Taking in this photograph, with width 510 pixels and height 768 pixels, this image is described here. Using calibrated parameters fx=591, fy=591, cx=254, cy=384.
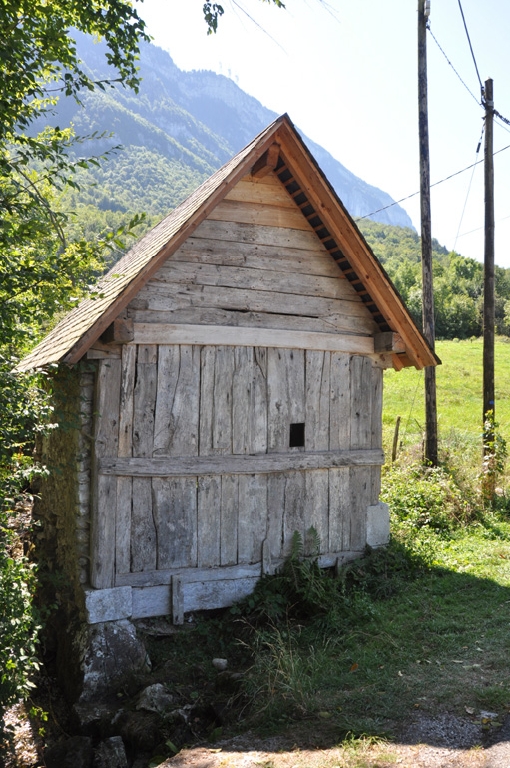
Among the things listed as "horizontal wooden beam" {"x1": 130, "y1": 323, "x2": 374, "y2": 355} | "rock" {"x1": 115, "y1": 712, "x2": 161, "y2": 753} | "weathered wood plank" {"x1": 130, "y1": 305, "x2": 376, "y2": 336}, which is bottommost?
"rock" {"x1": 115, "y1": 712, "x2": 161, "y2": 753}

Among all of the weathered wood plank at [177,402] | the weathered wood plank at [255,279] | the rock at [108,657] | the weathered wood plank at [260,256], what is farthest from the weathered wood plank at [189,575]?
the weathered wood plank at [260,256]

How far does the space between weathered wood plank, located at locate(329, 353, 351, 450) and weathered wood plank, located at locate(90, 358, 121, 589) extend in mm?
2976

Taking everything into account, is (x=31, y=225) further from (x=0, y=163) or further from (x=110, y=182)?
(x=110, y=182)

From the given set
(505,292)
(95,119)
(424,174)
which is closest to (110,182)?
(95,119)

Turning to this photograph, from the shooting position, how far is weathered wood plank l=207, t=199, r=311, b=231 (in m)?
7.31

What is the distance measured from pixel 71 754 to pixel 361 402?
211 inches

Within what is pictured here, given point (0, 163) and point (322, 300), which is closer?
point (0, 163)

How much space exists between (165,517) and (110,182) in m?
103

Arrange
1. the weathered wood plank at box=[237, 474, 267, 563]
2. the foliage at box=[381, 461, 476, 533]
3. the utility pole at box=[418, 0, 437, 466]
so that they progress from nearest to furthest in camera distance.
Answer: the weathered wood plank at box=[237, 474, 267, 563] → the foliage at box=[381, 461, 476, 533] → the utility pole at box=[418, 0, 437, 466]

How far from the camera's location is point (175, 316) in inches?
276

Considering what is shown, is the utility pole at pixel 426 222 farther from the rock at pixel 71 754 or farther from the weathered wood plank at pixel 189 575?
the rock at pixel 71 754

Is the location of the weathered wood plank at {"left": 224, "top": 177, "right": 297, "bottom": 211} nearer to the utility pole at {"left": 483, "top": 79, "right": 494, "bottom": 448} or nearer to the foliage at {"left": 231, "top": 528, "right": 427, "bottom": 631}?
the foliage at {"left": 231, "top": 528, "right": 427, "bottom": 631}

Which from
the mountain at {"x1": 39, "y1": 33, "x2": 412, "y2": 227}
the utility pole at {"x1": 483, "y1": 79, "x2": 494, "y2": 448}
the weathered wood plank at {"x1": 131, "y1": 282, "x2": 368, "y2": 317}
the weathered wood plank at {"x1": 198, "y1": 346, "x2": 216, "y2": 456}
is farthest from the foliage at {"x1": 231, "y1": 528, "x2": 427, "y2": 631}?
the mountain at {"x1": 39, "y1": 33, "x2": 412, "y2": 227}

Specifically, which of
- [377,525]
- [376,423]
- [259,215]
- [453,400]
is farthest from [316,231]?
[453,400]
